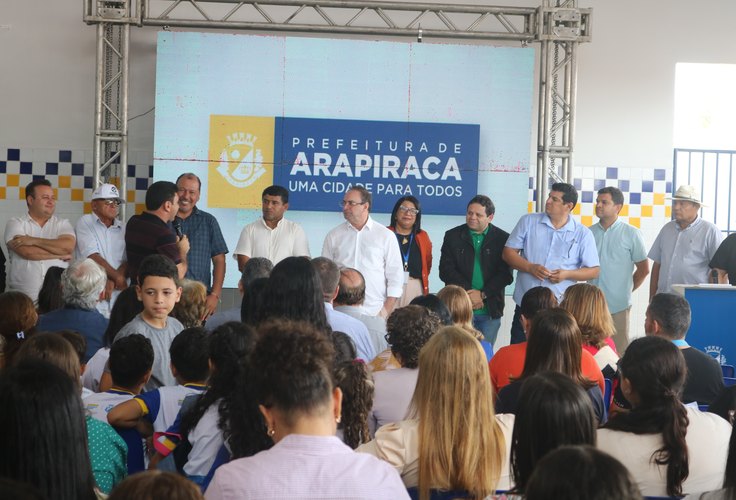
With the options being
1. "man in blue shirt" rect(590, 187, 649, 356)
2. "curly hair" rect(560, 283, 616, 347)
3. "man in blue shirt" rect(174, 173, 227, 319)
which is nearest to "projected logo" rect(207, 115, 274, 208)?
"man in blue shirt" rect(174, 173, 227, 319)

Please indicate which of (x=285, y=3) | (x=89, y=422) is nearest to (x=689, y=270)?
(x=285, y=3)

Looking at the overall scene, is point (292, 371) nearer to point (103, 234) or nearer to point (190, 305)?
point (190, 305)

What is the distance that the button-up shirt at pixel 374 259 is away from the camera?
21.3 feet

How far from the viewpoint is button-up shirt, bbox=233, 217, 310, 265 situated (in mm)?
6793

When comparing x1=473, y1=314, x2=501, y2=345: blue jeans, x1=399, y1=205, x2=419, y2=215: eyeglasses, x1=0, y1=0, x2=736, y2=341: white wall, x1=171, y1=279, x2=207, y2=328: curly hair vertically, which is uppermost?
x1=0, y1=0, x2=736, y2=341: white wall

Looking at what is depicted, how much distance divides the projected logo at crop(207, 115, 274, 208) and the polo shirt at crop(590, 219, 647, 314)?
2.92 m

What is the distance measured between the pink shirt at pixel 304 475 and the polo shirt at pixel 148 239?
3793mm

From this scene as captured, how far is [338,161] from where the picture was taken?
840 centimetres

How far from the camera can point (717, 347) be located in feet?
21.1

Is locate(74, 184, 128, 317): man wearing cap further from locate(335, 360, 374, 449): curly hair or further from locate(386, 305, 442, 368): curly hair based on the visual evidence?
locate(335, 360, 374, 449): curly hair

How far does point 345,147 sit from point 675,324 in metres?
4.55

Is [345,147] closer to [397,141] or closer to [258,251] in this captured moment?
[397,141]

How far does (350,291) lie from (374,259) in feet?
5.71

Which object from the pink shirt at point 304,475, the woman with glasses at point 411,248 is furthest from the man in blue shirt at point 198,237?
the pink shirt at point 304,475
